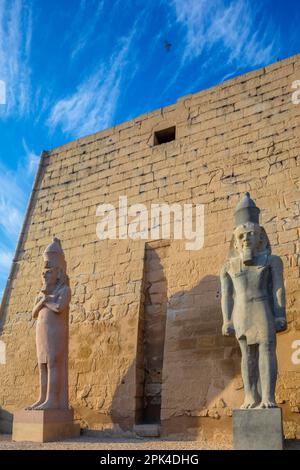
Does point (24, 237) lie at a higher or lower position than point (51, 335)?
higher

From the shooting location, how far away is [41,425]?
5.76 metres

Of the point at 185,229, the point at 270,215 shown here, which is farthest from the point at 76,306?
the point at 270,215

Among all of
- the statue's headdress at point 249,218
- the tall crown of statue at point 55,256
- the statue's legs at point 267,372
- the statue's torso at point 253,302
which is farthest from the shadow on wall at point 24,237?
the statue's legs at point 267,372

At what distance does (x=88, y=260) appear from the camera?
8.37 m

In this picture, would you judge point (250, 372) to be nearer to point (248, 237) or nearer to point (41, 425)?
point (248, 237)

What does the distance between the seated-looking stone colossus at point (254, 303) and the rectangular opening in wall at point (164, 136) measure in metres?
3.59

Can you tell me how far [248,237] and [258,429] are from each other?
1764mm

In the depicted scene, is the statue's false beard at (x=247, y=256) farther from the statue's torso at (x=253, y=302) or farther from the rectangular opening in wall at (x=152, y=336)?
the rectangular opening in wall at (x=152, y=336)

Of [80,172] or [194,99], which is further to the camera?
[80,172]

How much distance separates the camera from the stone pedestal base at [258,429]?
170 inches

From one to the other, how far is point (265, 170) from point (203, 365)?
282cm

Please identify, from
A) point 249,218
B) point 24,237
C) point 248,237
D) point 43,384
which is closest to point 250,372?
point 248,237

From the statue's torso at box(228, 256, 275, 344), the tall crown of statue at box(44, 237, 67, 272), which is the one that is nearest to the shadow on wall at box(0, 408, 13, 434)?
the tall crown of statue at box(44, 237, 67, 272)
